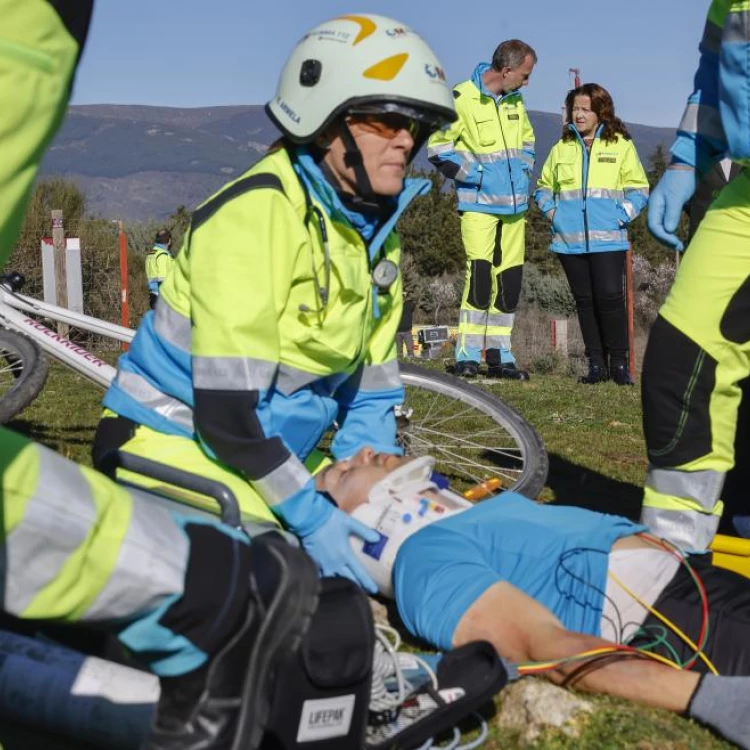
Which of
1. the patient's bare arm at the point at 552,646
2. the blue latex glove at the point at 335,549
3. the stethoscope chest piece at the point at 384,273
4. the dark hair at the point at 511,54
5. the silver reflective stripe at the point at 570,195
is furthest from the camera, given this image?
the silver reflective stripe at the point at 570,195

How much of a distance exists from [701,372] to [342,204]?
1326 millimetres

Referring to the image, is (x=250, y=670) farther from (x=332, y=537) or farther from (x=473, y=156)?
(x=473, y=156)

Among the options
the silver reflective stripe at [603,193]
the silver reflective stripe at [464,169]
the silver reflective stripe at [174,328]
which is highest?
the silver reflective stripe at [464,169]

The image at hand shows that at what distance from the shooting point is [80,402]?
9.08 m

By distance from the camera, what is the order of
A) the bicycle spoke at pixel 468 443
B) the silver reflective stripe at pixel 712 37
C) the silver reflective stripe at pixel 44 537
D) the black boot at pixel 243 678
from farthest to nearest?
the bicycle spoke at pixel 468 443, the silver reflective stripe at pixel 712 37, the black boot at pixel 243 678, the silver reflective stripe at pixel 44 537

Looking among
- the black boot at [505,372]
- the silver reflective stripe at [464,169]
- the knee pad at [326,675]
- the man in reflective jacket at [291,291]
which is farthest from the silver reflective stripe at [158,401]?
the black boot at [505,372]

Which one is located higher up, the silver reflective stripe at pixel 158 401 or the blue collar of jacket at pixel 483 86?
the blue collar of jacket at pixel 483 86

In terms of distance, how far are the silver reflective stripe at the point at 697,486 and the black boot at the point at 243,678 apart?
81.7 inches

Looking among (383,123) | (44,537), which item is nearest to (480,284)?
(383,123)

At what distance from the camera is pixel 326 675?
2.76m

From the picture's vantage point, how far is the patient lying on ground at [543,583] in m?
3.57

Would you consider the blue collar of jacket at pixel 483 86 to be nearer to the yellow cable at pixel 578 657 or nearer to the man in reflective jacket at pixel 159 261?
the yellow cable at pixel 578 657

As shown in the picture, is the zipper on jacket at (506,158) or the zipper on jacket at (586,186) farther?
the zipper on jacket at (586,186)

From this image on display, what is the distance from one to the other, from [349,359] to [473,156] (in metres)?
6.55
